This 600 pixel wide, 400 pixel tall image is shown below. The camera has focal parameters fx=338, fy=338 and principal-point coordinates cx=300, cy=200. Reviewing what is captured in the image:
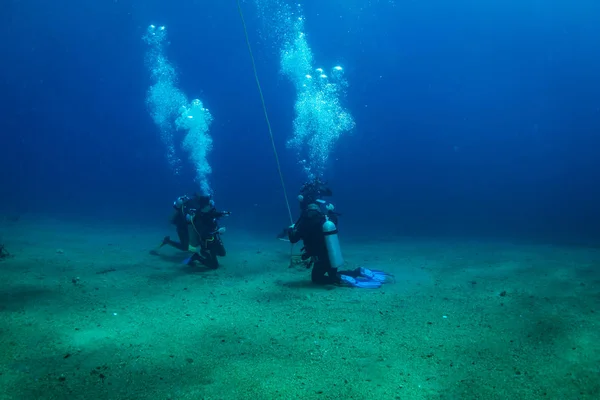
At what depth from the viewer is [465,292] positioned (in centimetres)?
645

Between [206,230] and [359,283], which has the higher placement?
[206,230]

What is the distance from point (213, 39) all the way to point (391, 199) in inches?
2392

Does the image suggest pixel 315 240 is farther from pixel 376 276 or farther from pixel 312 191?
pixel 312 191

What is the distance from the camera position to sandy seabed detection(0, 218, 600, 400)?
307 cm

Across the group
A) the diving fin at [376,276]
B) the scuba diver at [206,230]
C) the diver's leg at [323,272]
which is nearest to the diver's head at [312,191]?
the scuba diver at [206,230]

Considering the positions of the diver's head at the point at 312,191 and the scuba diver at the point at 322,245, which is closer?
the scuba diver at the point at 322,245

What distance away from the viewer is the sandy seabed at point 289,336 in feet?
10.1

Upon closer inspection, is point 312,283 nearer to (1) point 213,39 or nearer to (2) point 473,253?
(2) point 473,253

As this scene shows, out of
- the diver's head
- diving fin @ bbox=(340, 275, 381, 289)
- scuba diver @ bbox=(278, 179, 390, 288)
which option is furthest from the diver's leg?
the diver's head

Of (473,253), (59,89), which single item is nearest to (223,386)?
(473,253)

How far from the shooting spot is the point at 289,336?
4.25 m

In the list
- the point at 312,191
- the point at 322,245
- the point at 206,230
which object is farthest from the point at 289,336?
the point at 312,191

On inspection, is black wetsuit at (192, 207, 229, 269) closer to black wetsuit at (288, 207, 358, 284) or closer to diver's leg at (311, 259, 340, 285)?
black wetsuit at (288, 207, 358, 284)

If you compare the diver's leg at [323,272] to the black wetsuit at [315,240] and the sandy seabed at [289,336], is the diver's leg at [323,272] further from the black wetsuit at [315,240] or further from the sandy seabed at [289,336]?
the sandy seabed at [289,336]
